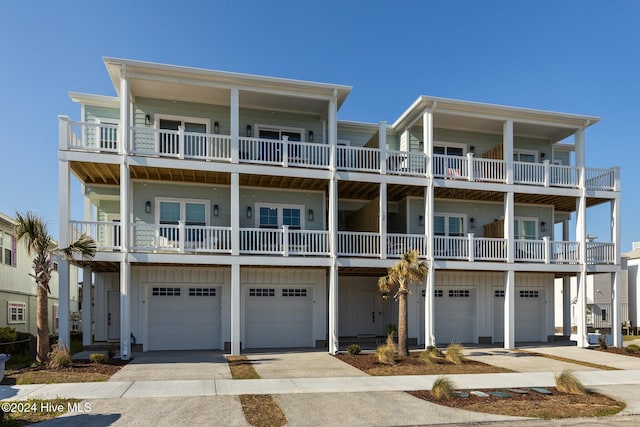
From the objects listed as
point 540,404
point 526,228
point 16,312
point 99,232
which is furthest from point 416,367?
point 16,312

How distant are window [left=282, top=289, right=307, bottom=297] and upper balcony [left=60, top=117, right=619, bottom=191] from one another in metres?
5.18

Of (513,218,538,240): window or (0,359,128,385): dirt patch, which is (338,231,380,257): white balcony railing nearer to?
(513,218,538,240): window

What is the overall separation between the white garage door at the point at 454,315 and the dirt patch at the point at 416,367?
5369 mm

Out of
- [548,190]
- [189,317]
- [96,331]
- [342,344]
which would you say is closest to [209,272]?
[189,317]

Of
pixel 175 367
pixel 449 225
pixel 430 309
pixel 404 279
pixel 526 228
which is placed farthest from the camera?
pixel 526 228

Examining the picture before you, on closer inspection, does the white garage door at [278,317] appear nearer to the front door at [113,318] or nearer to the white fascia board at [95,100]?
the front door at [113,318]

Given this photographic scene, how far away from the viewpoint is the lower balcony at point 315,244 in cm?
1602

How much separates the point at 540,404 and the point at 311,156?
1136 centimetres

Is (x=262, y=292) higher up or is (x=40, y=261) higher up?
(x=40, y=261)

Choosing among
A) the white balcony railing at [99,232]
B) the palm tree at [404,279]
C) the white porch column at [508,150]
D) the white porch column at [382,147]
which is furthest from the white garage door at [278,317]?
the white porch column at [508,150]

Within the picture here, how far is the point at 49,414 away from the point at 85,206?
11.9 meters

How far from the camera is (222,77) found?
A: 16.4 m

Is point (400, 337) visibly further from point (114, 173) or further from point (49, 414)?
point (114, 173)

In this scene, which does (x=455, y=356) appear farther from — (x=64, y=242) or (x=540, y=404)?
(x=64, y=242)
